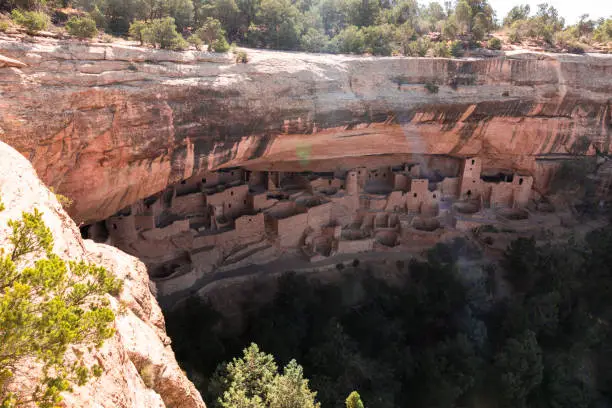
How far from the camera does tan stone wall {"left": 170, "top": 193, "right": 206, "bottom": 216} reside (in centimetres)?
1462

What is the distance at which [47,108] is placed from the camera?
799cm

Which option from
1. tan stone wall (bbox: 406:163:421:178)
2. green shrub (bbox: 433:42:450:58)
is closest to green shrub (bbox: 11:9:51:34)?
green shrub (bbox: 433:42:450:58)

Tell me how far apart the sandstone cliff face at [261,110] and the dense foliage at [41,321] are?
486cm

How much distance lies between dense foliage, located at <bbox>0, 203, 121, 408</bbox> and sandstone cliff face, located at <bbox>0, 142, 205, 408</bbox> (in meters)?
0.23

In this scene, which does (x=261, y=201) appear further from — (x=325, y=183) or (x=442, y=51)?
(x=442, y=51)

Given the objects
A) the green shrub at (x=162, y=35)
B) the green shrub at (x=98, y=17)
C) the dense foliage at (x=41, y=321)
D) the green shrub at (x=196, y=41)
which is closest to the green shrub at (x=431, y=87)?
the green shrub at (x=196, y=41)

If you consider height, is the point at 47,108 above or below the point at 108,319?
above

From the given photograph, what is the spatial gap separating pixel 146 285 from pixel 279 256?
9.38 m

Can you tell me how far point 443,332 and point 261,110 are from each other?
415 inches

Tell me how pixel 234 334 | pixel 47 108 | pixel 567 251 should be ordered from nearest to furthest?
pixel 47 108 < pixel 234 334 < pixel 567 251

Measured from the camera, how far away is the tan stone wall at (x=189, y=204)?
1462 centimetres

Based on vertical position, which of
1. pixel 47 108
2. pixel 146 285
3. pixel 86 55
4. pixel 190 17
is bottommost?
pixel 146 285

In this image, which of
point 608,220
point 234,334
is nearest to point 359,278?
point 234,334

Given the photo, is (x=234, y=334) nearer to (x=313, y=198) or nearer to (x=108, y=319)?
(x=313, y=198)
